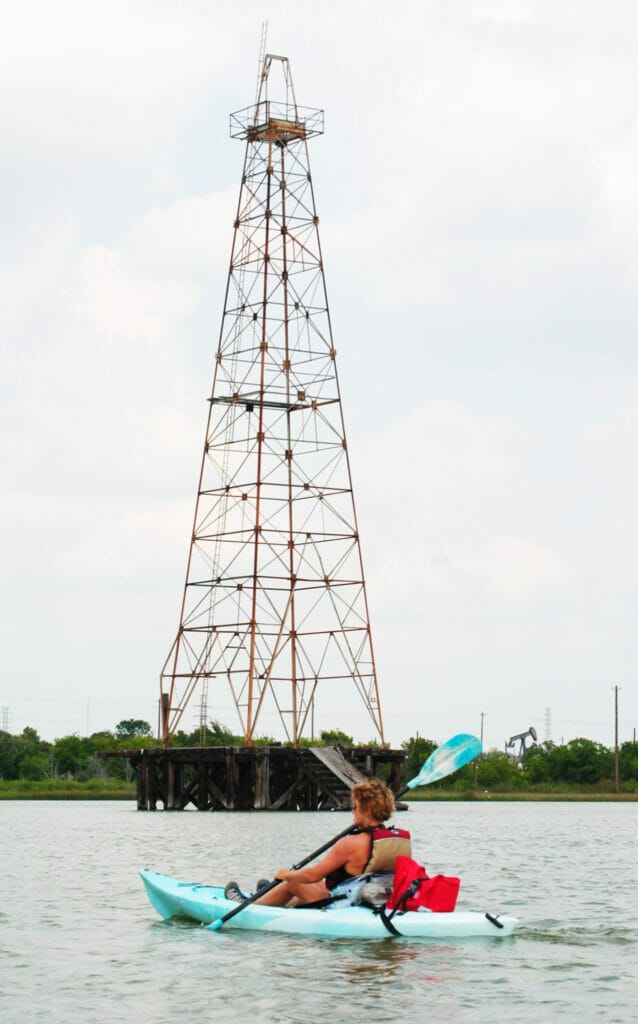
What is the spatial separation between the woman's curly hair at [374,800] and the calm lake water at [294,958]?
1.43 metres

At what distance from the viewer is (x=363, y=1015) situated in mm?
14828

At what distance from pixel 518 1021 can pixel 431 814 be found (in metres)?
50.5

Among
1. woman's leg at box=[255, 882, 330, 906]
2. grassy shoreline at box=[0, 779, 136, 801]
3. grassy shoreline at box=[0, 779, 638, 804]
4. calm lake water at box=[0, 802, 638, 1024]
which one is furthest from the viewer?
grassy shoreline at box=[0, 779, 638, 804]

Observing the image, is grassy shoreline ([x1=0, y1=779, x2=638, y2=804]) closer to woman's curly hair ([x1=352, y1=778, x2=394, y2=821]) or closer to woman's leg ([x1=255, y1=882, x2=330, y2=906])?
woman's leg ([x1=255, y1=882, x2=330, y2=906])

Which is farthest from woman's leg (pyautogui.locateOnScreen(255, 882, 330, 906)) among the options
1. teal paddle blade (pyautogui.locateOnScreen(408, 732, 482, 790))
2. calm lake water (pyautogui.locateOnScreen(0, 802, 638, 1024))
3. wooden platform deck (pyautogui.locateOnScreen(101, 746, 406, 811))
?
wooden platform deck (pyautogui.locateOnScreen(101, 746, 406, 811))

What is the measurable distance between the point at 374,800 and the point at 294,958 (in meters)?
1.80

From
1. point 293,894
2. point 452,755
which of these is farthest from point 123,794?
point 293,894

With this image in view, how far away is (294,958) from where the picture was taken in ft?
58.1

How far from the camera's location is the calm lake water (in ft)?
49.4

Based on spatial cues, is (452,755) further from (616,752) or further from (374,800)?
(616,752)

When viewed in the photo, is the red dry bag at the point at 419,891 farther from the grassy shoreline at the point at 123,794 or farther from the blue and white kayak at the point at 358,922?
the grassy shoreline at the point at 123,794

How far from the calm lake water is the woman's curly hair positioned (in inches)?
56.5

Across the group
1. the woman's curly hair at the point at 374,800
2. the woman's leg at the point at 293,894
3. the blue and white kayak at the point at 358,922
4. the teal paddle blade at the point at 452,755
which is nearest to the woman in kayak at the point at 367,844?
the woman's curly hair at the point at 374,800

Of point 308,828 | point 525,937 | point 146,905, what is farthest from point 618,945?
point 308,828
